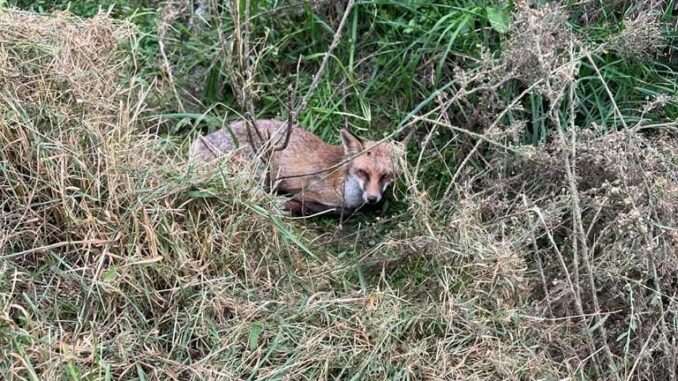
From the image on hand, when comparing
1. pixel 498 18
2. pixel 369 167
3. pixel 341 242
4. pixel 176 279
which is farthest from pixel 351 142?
pixel 176 279

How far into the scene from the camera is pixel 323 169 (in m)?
5.06

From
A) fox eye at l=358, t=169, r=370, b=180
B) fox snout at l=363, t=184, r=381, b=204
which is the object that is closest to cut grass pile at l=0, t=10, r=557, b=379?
fox snout at l=363, t=184, r=381, b=204

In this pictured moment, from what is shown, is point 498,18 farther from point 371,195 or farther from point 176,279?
point 176,279

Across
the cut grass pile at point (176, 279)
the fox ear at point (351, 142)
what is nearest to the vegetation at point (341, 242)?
the cut grass pile at point (176, 279)

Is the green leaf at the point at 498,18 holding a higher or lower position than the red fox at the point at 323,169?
higher

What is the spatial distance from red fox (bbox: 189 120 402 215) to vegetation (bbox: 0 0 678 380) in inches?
7.4

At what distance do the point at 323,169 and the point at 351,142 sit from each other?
21cm

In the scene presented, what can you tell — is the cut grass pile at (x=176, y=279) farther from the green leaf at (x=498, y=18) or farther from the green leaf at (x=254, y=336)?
the green leaf at (x=498, y=18)

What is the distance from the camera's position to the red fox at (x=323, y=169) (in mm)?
5078

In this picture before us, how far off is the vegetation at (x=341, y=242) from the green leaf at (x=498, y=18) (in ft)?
0.08

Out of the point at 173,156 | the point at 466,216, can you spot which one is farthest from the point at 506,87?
the point at 173,156

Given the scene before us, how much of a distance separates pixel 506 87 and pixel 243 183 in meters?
1.69

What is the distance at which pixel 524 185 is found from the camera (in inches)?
185

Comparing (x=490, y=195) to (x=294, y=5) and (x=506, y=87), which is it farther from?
(x=294, y=5)
